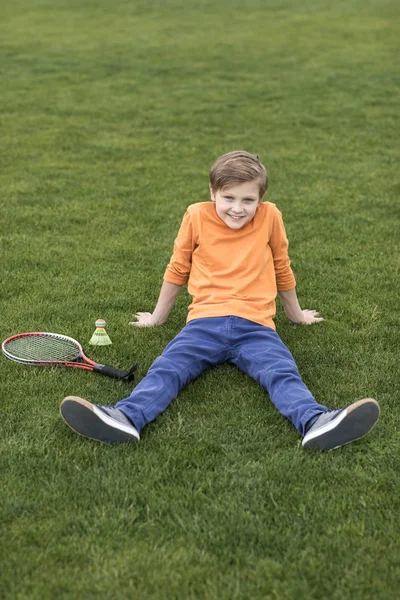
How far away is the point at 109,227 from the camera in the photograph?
7.68 meters

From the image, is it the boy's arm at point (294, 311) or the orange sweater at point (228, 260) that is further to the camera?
the boy's arm at point (294, 311)

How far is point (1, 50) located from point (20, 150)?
907cm

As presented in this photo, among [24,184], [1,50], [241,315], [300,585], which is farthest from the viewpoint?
[1,50]

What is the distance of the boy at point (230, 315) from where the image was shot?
12.9 ft

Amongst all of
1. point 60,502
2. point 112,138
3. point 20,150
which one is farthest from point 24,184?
point 60,502

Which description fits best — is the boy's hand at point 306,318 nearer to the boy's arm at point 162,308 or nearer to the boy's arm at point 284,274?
the boy's arm at point 284,274

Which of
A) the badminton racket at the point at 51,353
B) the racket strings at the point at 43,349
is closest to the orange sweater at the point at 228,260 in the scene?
the badminton racket at the point at 51,353

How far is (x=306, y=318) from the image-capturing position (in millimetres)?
5539

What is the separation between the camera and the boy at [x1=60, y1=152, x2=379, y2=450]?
12.9 ft

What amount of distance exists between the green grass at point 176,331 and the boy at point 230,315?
0.12m

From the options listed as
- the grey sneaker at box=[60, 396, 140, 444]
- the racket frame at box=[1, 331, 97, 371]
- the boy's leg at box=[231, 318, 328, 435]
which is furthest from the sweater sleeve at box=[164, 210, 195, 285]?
the grey sneaker at box=[60, 396, 140, 444]

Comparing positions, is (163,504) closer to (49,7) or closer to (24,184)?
(24,184)

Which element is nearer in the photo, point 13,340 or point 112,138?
point 13,340

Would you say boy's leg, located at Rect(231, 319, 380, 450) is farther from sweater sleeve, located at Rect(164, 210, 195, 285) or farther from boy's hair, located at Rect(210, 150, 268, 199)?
boy's hair, located at Rect(210, 150, 268, 199)
